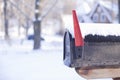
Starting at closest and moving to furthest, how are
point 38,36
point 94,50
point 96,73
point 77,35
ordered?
1. point 77,35
2. point 94,50
3. point 96,73
4. point 38,36

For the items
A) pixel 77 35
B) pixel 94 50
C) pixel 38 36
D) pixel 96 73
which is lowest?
pixel 38 36

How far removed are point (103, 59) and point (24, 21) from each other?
47835 mm

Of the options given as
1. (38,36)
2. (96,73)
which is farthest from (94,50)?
(38,36)

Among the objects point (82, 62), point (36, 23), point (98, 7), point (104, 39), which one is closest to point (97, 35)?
point (104, 39)

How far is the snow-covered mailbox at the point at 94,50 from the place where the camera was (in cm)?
490

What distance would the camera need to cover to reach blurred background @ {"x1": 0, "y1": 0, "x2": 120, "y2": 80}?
10.4 m

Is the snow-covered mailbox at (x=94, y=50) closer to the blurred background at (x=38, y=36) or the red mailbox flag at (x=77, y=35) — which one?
the red mailbox flag at (x=77, y=35)

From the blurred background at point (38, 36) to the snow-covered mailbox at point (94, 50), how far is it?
433mm

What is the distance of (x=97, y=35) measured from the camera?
4.98 metres

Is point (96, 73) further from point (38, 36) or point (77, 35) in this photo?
point (38, 36)

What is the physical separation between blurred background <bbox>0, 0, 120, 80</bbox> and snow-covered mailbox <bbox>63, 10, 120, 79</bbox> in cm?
43

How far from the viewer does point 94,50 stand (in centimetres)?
498

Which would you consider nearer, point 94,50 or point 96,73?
point 94,50

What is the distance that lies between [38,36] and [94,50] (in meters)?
18.2
